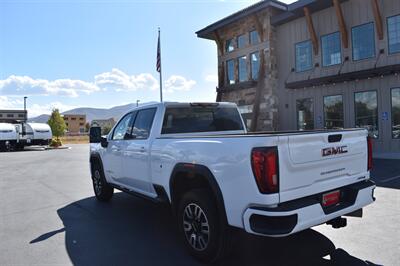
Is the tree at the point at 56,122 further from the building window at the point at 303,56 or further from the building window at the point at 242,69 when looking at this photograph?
the building window at the point at 303,56

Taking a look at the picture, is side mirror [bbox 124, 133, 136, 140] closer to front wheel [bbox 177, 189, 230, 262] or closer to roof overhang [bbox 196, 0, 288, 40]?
front wheel [bbox 177, 189, 230, 262]

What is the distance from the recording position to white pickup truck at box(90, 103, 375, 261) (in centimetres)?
325

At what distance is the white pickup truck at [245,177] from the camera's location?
3.25 m

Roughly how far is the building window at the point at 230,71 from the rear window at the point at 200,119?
1895 cm

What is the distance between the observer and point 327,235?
478cm

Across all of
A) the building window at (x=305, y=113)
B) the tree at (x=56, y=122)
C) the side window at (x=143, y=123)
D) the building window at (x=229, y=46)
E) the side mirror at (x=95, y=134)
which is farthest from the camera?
the tree at (x=56, y=122)

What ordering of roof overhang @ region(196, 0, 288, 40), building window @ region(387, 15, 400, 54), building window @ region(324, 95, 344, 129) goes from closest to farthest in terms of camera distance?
building window @ region(387, 15, 400, 54) → building window @ region(324, 95, 344, 129) → roof overhang @ region(196, 0, 288, 40)

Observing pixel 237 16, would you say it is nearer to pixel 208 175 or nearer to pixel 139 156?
pixel 139 156

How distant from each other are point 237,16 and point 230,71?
402 centimetres

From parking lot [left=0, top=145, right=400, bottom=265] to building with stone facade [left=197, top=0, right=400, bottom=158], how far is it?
979 cm

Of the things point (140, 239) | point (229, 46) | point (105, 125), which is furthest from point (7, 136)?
point (105, 125)

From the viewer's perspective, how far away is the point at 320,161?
11.9ft

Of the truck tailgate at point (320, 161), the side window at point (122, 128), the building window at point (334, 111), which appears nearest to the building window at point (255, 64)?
the building window at point (334, 111)

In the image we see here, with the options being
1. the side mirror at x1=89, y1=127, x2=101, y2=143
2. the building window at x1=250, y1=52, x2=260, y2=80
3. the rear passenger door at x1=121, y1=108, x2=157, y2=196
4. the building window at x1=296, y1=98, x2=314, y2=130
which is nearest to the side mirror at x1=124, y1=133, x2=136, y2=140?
the rear passenger door at x1=121, y1=108, x2=157, y2=196
